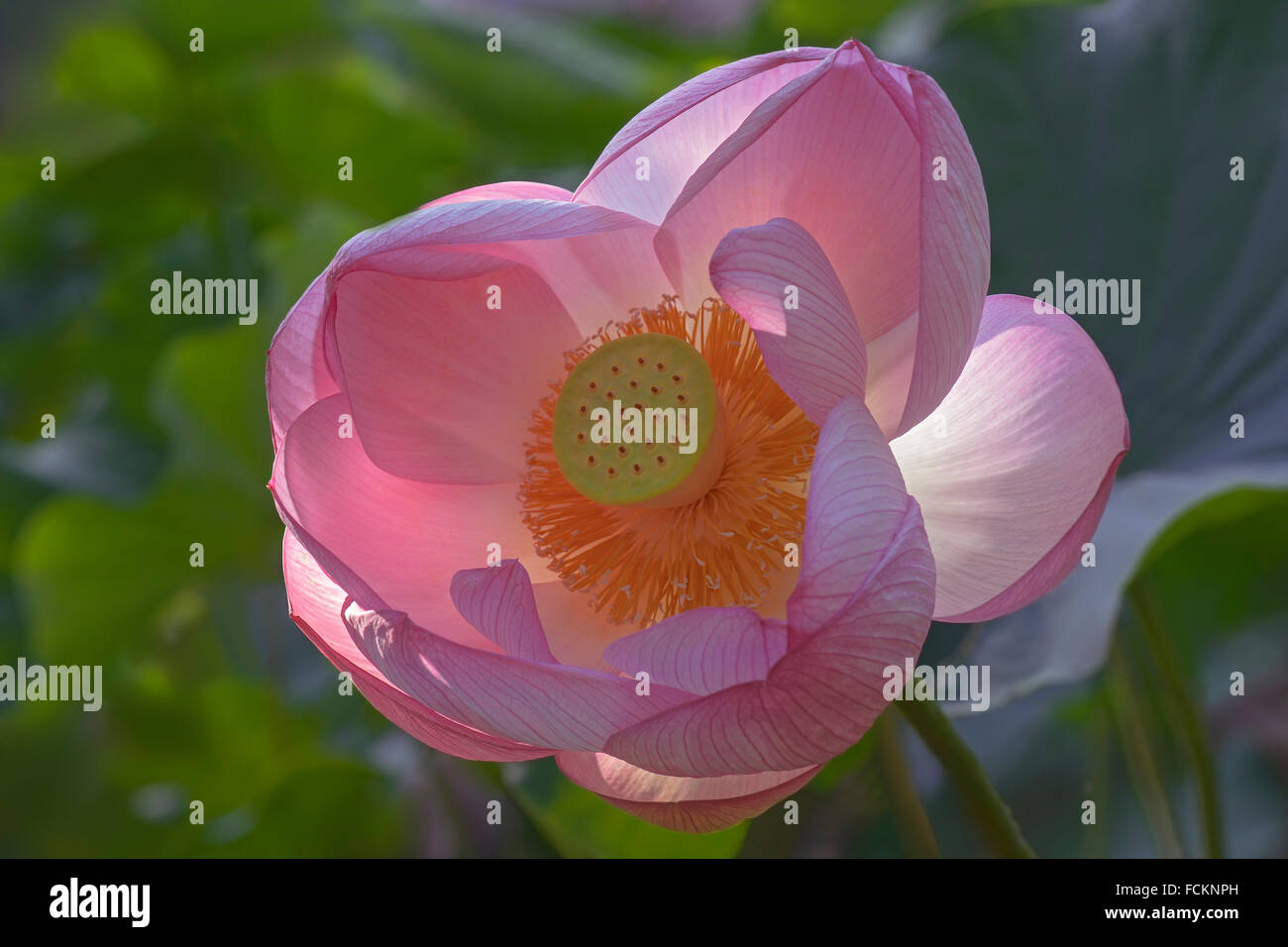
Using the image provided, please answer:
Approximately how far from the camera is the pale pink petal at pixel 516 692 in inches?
13.1

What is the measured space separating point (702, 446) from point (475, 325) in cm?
11

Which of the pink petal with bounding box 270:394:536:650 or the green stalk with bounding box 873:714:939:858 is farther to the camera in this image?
the green stalk with bounding box 873:714:939:858

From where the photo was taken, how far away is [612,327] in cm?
48

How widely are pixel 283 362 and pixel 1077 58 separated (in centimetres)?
50

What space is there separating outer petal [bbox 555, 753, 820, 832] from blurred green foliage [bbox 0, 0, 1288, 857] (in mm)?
164

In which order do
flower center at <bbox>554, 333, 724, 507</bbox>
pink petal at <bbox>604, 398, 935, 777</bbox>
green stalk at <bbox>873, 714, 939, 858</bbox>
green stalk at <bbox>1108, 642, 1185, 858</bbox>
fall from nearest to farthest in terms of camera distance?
pink petal at <bbox>604, 398, 935, 777</bbox> < flower center at <bbox>554, 333, 724, 507</bbox> < green stalk at <bbox>873, 714, 939, 858</bbox> < green stalk at <bbox>1108, 642, 1185, 858</bbox>

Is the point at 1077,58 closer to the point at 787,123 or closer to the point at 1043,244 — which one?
the point at 1043,244

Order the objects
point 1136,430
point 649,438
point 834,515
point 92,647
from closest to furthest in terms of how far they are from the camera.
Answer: point 834,515
point 649,438
point 1136,430
point 92,647

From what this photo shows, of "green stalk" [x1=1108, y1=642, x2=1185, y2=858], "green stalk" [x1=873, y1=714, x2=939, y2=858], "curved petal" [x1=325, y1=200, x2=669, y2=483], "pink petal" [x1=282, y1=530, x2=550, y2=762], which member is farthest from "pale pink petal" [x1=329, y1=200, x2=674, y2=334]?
"green stalk" [x1=1108, y1=642, x2=1185, y2=858]

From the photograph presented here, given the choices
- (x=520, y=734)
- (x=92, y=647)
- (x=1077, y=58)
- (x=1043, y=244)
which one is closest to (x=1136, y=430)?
(x=1043, y=244)

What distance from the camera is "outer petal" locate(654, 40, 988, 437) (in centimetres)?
36

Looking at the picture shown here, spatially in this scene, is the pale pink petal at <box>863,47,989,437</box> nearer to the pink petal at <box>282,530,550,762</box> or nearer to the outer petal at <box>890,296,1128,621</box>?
the outer petal at <box>890,296,1128,621</box>

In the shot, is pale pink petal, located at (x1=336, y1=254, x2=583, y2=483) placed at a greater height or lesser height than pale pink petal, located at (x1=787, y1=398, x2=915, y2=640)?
greater

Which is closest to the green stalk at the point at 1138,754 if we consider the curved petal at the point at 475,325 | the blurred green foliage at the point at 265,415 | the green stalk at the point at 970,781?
the blurred green foliage at the point at 265,415
